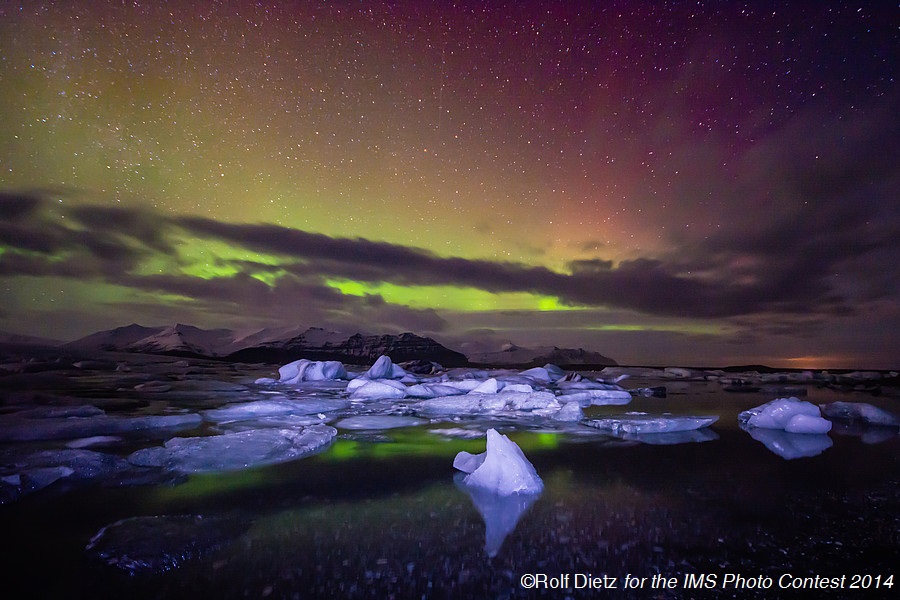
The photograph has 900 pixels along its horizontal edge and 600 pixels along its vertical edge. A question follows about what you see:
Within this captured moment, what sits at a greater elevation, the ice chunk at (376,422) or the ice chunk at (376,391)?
→ the ice chunk at (376,422)

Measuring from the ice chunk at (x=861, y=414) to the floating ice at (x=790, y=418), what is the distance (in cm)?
216

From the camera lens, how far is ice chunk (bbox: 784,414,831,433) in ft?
21.9

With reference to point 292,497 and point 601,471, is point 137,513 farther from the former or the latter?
point 601,471

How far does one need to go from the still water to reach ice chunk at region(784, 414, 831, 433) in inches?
109

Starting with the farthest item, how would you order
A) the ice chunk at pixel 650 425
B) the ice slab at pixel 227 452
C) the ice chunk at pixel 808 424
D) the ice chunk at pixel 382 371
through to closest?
the ice chunk at pixel 382 371 < the ice chunk at pixel 808 424 < the ice chunk at pixel 650 425 < the ice slab at pixel 227 452

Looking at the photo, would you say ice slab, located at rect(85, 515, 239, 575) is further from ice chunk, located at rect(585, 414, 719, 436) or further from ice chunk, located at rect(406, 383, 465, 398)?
ice chunk, located at rect(406, 383, 465, 398)

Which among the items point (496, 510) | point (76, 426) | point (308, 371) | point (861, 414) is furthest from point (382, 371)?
point (861, 414)

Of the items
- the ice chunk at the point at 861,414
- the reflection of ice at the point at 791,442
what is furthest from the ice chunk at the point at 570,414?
the ice chunk at the point at 861,414

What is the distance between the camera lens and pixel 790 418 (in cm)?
705

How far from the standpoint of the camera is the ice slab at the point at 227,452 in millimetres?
4078

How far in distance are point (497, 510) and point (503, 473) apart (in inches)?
21.4

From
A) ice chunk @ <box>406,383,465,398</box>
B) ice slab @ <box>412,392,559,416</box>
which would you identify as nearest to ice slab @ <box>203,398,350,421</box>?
ice slab @ <box>412,392,559,416</box>

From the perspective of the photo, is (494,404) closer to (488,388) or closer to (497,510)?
(488,388)

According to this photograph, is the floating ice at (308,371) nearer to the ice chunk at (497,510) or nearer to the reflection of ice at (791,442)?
the ice chunk at (497,510)
